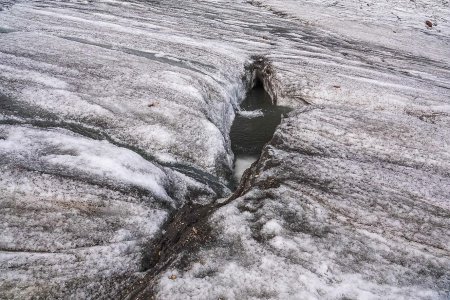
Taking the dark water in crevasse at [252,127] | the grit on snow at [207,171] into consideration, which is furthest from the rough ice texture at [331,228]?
the dark water in crevasse at [252,127]

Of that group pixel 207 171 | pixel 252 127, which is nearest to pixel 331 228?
pixel 207 171

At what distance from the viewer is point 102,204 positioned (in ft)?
8.35

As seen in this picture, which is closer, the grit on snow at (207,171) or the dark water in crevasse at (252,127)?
the grit on snow at (207,171)

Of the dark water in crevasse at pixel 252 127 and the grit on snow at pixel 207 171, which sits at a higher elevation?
the grit on snow at pixel 207 171

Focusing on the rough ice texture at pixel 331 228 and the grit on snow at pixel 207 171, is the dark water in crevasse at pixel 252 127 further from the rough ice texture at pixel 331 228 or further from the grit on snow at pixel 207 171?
the rough ice texture at pixel 331 228

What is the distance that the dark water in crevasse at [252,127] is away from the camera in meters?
4.04

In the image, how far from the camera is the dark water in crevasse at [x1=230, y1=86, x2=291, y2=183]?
4035 millimetres

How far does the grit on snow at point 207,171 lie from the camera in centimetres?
212

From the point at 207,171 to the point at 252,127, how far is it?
1.64 metres

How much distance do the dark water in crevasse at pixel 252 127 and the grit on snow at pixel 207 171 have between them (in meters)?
0.16

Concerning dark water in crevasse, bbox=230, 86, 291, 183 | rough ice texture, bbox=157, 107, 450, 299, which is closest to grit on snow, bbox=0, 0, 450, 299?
rough ice texture, bbox=157, 107, 450, 299

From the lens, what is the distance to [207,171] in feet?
11.1

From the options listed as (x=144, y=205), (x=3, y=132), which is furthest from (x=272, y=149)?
(x=3, y=132)

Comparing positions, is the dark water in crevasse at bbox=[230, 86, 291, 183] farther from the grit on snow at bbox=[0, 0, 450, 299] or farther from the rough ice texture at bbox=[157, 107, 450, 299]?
the rough ice texture at bbox=[157, 107, 450, 299]
